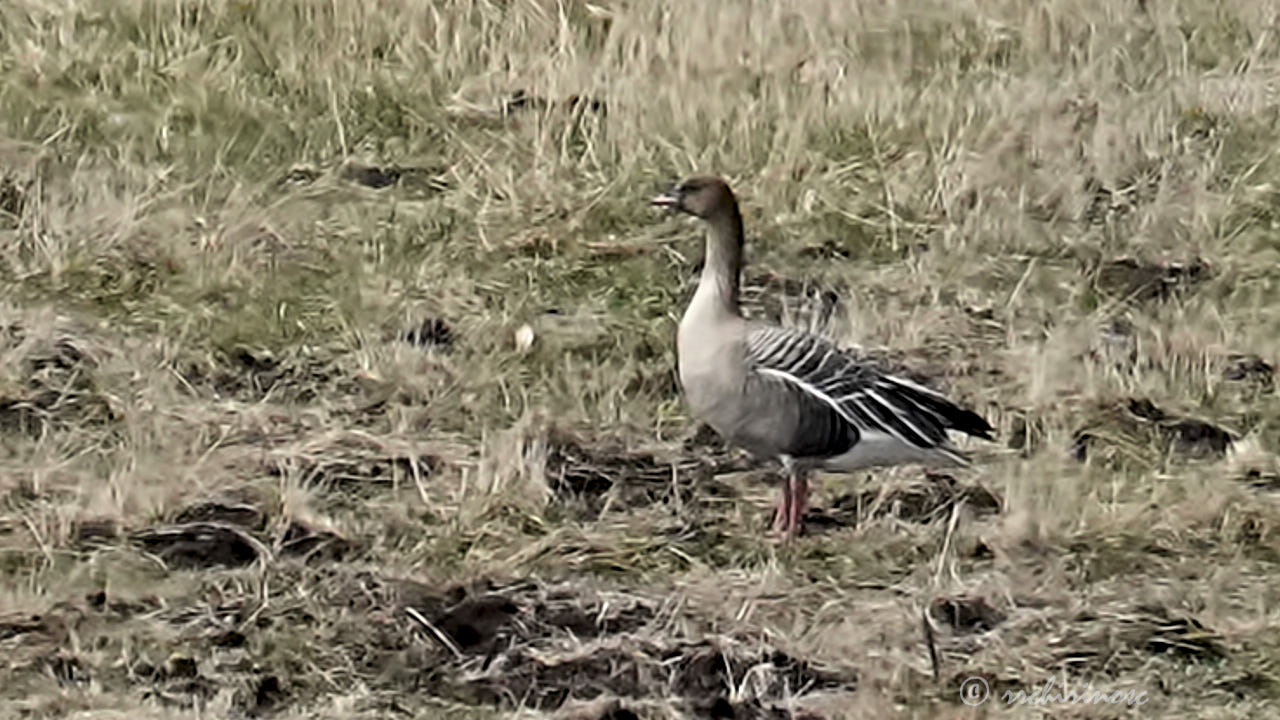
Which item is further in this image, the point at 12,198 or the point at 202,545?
the point at 12,198

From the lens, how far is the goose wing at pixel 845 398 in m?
5.71

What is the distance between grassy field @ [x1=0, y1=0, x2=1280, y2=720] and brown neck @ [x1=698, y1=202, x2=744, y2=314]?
0.49 metres

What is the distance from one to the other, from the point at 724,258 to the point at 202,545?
1.40 m

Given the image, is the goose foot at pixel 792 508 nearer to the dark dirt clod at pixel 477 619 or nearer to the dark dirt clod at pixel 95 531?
the dark dirt clod at pixel 477 619

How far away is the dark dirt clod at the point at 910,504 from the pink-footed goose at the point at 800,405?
134mm

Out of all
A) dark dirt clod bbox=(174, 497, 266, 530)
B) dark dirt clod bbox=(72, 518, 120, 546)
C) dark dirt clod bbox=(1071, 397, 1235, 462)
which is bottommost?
dark dirt clod bbox=(1071, 397, 1235, 462)

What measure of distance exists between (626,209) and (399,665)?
2.95m

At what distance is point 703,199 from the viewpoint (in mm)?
6203

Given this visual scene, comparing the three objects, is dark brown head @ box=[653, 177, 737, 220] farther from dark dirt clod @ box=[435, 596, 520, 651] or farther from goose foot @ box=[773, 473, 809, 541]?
dark dirt clod @ box=[435, 596, 520, 651]

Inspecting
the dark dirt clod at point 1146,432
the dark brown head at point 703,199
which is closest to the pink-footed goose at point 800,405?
the dark brown head at point 703,199

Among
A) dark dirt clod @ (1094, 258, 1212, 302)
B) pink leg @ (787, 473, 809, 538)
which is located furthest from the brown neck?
dark dirt clod @ (1094, 258, 1212, 302)

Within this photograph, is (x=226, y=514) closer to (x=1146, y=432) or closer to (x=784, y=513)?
(x=784, y=513)

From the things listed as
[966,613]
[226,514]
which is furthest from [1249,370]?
[226,514]

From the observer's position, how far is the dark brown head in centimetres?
619
